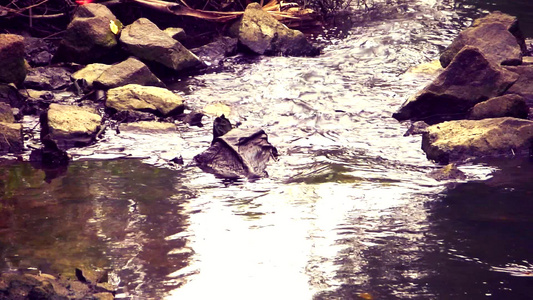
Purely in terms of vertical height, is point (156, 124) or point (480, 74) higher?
point (480, 74)

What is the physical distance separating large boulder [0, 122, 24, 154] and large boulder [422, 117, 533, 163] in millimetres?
3658

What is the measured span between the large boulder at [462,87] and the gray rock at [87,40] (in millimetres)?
4058

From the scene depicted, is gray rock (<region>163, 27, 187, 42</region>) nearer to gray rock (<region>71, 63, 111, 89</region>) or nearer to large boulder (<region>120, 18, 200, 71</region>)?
large boulder (<region>120, 18, 200, 71</region>)

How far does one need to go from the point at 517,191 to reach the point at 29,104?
5.10m

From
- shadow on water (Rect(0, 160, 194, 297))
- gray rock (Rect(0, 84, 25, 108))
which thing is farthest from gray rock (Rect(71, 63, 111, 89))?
shadow on water (Rect(0, 160, 194, 297))

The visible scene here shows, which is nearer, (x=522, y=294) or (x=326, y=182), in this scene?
(x=522, y=294)

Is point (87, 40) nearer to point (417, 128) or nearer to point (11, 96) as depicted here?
point (11, 96)

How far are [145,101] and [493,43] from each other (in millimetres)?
4332

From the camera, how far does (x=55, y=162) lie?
241 inches

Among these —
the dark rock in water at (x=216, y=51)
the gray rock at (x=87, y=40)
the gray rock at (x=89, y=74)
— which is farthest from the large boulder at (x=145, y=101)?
the dark rock in water at (x=216, y=51)

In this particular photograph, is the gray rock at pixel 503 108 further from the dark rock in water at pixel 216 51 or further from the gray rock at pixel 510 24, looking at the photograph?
the dark rock in water at pixel 216 51

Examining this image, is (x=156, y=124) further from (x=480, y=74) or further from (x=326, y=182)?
(x=480, y=74)

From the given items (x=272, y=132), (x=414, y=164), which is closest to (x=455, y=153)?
(x=414, y=164)

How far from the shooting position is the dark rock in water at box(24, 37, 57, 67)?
9621 millimetres
